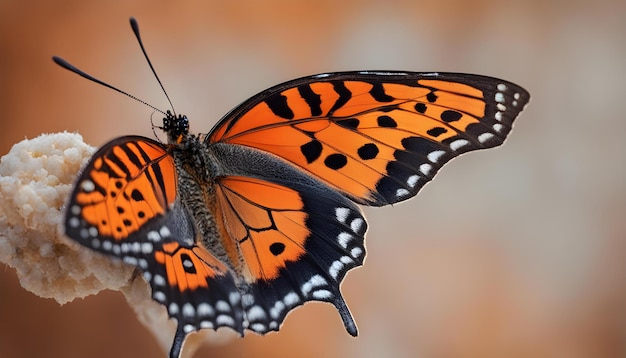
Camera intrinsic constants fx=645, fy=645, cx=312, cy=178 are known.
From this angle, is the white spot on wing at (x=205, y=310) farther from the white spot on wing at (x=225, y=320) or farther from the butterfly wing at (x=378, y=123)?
the butterfly wing at (x=378, y=123)

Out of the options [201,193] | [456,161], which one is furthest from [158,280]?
[456,161]

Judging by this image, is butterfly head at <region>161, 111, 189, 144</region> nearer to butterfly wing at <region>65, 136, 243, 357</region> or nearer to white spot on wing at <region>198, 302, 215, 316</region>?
butterfly wing at <region>65, 136, 243, 357</region>

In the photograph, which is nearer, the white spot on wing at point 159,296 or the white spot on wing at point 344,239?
the white spot on wing at point 159,296

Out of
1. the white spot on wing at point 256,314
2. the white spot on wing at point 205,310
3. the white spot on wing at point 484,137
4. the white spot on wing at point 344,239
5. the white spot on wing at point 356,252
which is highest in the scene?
the white spot on wing at point 484,137

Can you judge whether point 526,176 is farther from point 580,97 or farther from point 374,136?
point 374,136

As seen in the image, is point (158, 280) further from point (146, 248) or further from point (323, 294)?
point (323, 294)

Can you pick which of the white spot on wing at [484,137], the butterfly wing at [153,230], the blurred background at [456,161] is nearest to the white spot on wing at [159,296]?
the butterfly wing at [153,230]

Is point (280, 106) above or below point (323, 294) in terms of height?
above
